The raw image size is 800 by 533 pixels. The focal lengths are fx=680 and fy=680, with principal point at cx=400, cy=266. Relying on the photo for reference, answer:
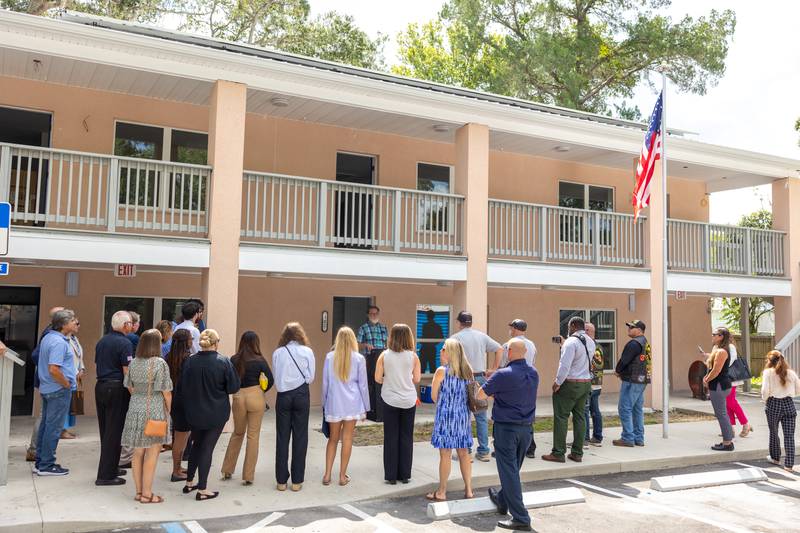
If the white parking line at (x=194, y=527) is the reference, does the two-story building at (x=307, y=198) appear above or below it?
above

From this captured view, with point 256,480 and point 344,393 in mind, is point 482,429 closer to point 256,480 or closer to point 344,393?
point 344,393

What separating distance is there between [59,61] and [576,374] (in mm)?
8651

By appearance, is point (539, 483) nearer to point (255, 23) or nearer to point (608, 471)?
point (608, 471)

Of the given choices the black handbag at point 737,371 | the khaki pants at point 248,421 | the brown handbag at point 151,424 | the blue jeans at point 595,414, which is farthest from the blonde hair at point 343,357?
the black handbag at point 737,371

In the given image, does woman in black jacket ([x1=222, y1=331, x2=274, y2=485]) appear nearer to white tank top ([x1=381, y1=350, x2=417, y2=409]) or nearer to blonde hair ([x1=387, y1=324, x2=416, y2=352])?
white tank top ([x1=381, y1=350, x2=417, y2=409])

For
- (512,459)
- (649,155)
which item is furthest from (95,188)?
(649,155)

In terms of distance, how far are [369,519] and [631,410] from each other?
5082 mm

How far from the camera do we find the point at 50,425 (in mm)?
7301

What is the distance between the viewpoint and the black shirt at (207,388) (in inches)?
266

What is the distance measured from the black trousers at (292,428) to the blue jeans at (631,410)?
4.88 metres

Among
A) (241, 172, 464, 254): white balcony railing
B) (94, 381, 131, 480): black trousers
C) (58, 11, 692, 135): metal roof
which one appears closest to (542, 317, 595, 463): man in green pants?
(241, 172, 464, 254): white balcony railing

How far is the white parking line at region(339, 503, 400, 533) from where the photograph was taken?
6.25 metres

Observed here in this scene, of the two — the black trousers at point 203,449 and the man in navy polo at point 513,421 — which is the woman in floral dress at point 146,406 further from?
the man in navy polo at point 513,421

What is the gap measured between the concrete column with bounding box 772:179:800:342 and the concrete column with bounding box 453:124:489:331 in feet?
27.3
